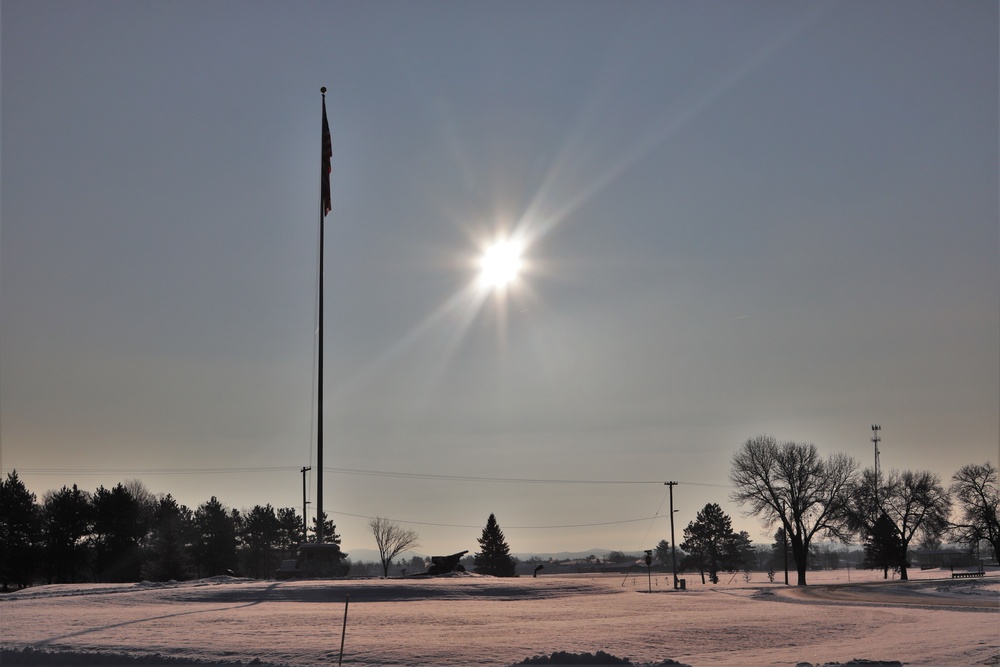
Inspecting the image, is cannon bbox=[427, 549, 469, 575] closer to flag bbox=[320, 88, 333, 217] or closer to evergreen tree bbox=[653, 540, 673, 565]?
flag bbox=[320, 88, 333, 217]

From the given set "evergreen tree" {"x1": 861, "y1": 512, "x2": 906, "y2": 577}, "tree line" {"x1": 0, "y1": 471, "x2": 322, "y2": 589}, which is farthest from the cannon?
"evergreen tree" {"x1": 861, "y1": 512, "x2": 906, "y2": 577}

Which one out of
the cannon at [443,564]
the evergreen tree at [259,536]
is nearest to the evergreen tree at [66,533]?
the evergreen tree at [259,536]

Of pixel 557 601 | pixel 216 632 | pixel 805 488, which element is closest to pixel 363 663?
pixel 216 632

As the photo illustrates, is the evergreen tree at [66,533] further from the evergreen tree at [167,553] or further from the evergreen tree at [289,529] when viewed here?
the evergreen tree at [289,529]

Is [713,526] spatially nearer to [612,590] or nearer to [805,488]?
[805,488]

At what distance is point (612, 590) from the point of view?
40188 mm

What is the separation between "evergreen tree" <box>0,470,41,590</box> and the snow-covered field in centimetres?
3902

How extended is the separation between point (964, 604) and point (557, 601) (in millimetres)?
18111

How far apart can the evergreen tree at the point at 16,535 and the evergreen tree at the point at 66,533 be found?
155 cm

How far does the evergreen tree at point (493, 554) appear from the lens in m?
103

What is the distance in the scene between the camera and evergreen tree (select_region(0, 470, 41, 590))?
67.1m

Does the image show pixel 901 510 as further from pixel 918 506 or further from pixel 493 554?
pixel 493 554

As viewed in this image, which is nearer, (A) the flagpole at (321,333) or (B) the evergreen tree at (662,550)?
(A) the flagpole at (321,333)

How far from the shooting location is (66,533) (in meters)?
71.6
